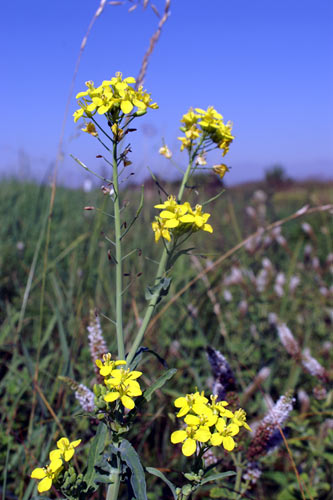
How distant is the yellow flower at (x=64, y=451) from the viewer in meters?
1.04

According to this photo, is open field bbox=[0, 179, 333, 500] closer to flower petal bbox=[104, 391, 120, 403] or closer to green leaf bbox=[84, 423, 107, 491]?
flower petal bbox=[104, 391, 120, 403]

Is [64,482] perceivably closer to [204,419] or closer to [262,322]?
[204,419]

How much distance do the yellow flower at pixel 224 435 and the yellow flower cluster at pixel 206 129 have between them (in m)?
0.82

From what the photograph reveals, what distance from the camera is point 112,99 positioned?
122cm

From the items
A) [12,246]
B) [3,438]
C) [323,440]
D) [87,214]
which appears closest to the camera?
[3,438]

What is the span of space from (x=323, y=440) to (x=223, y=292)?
195 centimetres

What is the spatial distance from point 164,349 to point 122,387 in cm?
164

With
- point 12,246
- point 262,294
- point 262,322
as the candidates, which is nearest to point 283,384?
point 262,322

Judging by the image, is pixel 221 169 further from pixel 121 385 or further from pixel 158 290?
pixel 121 385

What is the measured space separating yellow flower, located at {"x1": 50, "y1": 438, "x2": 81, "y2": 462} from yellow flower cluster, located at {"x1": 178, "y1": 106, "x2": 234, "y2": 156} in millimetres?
902

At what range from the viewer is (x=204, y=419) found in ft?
3.41

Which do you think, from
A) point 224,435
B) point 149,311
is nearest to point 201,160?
point 149,311

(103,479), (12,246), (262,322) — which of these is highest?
(12,246)

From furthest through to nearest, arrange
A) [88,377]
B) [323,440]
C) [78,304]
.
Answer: [78,304]
[88,377]
[323,440]
